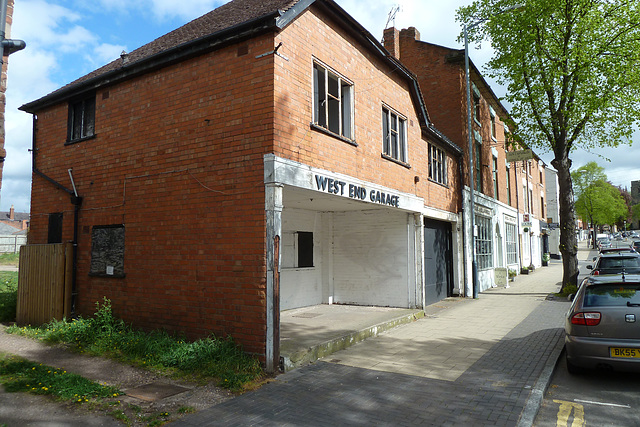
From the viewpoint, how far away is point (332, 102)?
896cm

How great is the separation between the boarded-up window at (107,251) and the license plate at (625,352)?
27.4 feet

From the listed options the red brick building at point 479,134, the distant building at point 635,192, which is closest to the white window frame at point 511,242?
the red brick building at point 479,134

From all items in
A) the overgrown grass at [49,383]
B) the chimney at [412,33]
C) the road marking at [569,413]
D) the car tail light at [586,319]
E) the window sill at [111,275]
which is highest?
the chimney at [412,33]

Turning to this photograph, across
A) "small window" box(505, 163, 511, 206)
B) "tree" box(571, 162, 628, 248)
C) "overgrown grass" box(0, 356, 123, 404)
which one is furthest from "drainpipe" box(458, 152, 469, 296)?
"tree" box(571, 162, 628, 248)

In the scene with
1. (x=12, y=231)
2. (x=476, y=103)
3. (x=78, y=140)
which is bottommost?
(x=78, y=140)

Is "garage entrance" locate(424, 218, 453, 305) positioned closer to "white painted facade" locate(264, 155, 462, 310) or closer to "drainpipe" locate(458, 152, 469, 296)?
"drainpipe" locate(458, 152, 469, 296)

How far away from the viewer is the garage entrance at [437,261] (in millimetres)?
14039

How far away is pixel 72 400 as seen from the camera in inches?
209

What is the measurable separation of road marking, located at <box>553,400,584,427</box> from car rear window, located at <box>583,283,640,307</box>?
1.59m

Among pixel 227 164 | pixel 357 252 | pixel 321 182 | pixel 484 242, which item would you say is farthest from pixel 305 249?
pixel 484 242

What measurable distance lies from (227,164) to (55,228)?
5543 mm

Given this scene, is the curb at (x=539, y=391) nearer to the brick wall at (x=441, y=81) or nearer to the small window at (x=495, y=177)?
the brick wall at (x=441, y=81)

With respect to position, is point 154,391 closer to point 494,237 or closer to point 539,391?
point 539,391

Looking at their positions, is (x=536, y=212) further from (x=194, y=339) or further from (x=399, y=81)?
(x=194, y=339)
